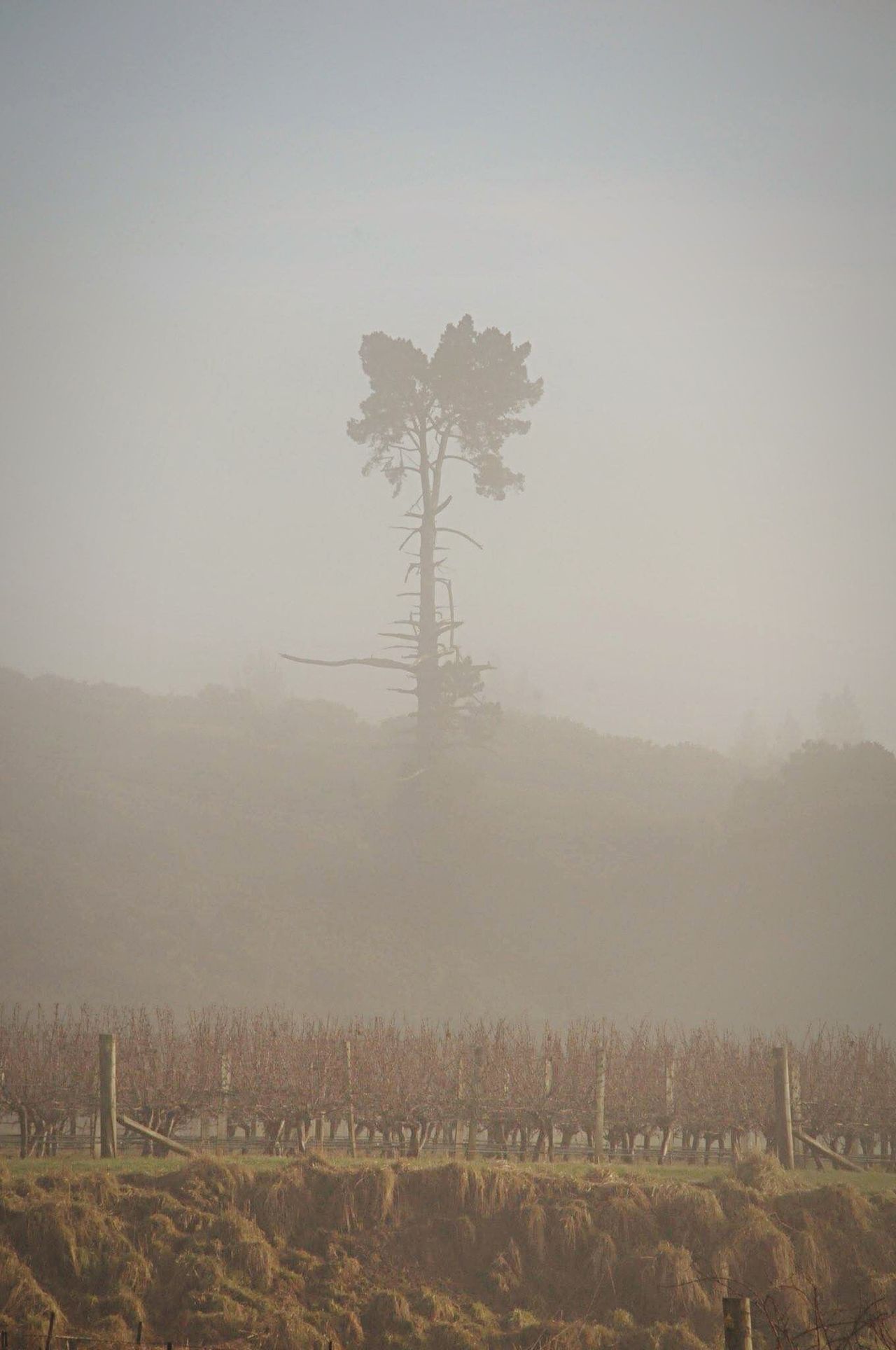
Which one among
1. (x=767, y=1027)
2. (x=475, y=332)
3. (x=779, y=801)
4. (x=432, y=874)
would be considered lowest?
(x=767, y=1027)

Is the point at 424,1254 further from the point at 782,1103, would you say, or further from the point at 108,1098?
the point at 782,1103

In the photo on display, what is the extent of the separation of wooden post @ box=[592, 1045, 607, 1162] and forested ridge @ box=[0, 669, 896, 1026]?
→ 20.9m

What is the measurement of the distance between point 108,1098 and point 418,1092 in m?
6.23

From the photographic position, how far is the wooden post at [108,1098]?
21016mm

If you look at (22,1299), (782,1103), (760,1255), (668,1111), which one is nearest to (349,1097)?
(668,1111)

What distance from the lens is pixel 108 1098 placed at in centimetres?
2112

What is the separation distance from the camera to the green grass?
19703mm

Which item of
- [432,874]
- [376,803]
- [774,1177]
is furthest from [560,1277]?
[376,803]

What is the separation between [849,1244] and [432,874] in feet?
119

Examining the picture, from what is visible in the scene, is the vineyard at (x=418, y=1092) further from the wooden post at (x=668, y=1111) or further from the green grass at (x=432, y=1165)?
the green grass at (x=432, y=1165)

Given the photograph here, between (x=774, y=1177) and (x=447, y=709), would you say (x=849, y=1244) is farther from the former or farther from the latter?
(x=447, y=709)

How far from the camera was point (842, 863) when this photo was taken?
54.0m

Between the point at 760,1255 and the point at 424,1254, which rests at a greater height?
the point at 760,1255

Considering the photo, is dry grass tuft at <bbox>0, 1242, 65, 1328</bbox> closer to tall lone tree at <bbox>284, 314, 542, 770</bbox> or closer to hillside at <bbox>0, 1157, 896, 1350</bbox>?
hillside at <bbox>0, 1157, 896, 1350</bbox>
